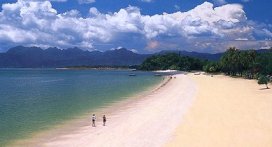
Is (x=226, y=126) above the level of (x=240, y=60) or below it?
below

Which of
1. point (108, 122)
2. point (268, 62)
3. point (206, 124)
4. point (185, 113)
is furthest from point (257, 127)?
point (268, 62)

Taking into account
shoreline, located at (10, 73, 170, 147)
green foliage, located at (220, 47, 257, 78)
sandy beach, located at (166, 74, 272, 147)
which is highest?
green foliage, located at (220, 47, 257, 78)

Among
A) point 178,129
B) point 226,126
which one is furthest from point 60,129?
point 226,126

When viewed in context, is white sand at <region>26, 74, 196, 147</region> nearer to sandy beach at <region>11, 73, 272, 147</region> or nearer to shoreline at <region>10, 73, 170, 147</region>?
sandy beach at <region>11, 73, 272, 147</region>

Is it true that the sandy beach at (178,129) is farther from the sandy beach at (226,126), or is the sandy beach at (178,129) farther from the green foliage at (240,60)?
the green foliage at (240,60)

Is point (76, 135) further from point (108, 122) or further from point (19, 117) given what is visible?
point (19, 117)

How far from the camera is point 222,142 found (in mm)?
27641

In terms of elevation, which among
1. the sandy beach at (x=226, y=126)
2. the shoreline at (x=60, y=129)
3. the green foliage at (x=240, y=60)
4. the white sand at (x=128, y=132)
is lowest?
the shoreline at (x=60, y=129)

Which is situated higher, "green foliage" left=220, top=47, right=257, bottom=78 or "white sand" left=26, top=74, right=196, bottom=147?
"green foliage" left=220, top=47, right=257, bottom=78

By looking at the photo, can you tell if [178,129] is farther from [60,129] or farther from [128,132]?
[60,129]

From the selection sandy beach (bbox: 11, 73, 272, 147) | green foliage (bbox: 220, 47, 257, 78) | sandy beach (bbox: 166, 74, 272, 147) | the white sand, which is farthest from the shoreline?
green foliage (bbox: 220, 47, 257, 78)

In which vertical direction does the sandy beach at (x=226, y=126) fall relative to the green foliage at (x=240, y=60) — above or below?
below

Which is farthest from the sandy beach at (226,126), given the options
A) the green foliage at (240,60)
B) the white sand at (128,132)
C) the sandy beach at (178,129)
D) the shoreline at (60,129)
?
the green foliage at (240,60)

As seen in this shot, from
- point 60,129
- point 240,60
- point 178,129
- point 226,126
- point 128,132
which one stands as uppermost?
point 240,60
